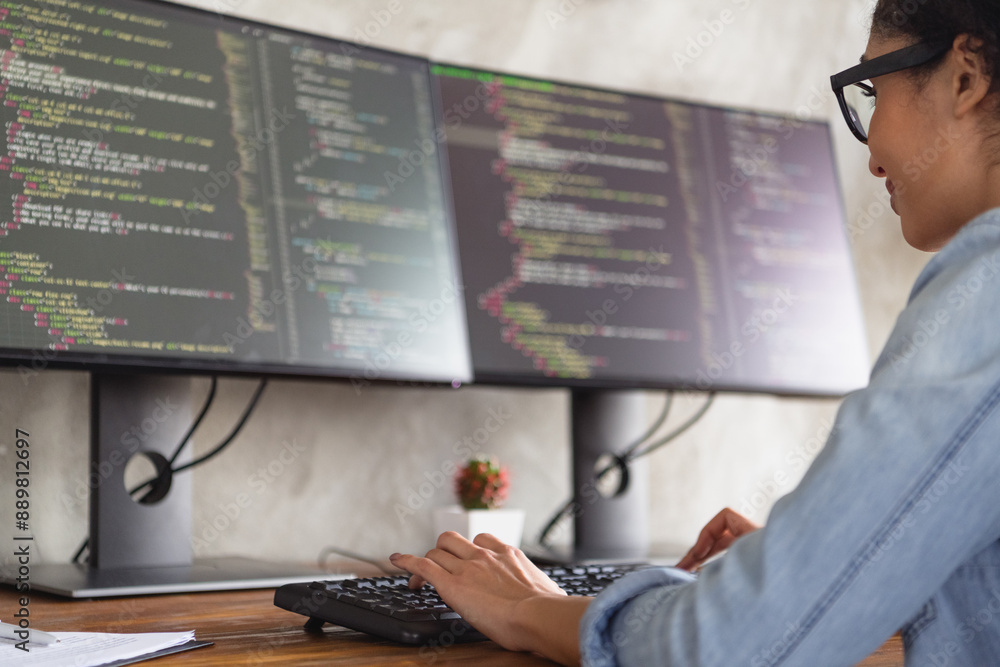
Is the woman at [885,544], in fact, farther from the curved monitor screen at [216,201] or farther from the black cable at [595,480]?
the black cable at [595,480]

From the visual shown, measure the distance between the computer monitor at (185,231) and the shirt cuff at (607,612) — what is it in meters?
0.53

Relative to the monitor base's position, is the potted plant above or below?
above

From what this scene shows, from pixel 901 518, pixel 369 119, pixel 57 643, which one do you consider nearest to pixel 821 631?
pixel 901 518

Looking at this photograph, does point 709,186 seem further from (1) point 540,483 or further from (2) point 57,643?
(2) point 57,643

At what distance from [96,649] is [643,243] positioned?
105cm

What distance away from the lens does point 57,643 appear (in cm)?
68

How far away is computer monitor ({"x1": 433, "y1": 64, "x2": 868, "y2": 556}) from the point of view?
1411mm

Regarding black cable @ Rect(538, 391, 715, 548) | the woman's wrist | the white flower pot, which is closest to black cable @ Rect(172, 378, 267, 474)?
the white flower pot

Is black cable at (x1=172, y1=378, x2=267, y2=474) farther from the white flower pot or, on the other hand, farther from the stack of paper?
the stack of paper

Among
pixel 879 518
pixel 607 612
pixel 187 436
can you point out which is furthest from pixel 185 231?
pixel 879 518

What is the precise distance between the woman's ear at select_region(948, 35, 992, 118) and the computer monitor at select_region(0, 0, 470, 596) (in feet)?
2.38

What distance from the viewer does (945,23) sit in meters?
0.71

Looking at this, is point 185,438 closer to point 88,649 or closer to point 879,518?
point 88,649

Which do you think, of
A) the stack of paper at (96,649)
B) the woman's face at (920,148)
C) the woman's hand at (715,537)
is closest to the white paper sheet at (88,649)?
the stack of paper at (96,649)
